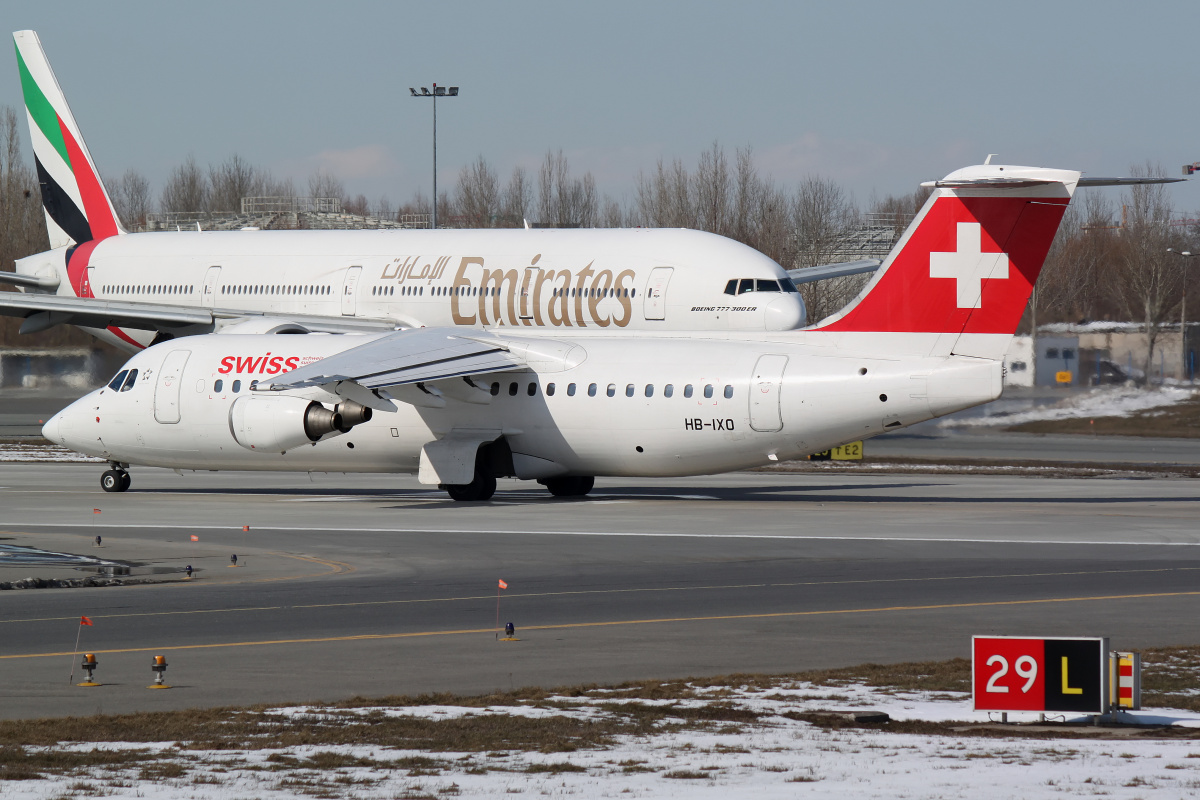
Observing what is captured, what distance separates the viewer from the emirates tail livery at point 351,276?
4225 centimetres

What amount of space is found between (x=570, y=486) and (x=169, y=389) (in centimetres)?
938

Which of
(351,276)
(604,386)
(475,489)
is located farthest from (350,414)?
(351,276)

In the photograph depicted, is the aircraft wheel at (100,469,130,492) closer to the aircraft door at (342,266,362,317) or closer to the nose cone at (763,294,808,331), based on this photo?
the aircraft door at (342,266,362,317)

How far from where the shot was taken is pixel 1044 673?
11.6 metres

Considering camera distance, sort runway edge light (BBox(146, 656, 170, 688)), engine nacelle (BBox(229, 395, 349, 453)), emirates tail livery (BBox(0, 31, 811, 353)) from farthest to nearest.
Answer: emirates tail livery (BBox(0, 31, 811, 353)) < engine nacelle (BBox(229, 395, 349, 453)) < runway edge light (BBox(146, 656, 170, 688))

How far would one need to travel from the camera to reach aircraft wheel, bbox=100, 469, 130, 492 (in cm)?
3634

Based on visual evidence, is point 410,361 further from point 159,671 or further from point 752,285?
point 159,671

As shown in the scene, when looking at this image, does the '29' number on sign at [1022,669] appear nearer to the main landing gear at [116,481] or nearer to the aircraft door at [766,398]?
the aircraft door at [766,398]

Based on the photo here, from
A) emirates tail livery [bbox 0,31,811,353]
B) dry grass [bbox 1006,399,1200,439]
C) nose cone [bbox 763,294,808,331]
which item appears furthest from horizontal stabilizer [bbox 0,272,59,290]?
dry grass [bbox 1006,399,1200,439]

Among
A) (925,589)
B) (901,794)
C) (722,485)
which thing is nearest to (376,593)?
(925,589)

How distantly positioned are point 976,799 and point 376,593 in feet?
37.7

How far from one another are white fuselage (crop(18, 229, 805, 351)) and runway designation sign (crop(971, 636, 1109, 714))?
28787 millimetres

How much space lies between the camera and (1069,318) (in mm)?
59031

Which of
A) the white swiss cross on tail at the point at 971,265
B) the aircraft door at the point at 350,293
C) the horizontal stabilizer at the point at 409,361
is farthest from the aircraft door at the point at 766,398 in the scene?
the aircraft door at the point at 350,293
